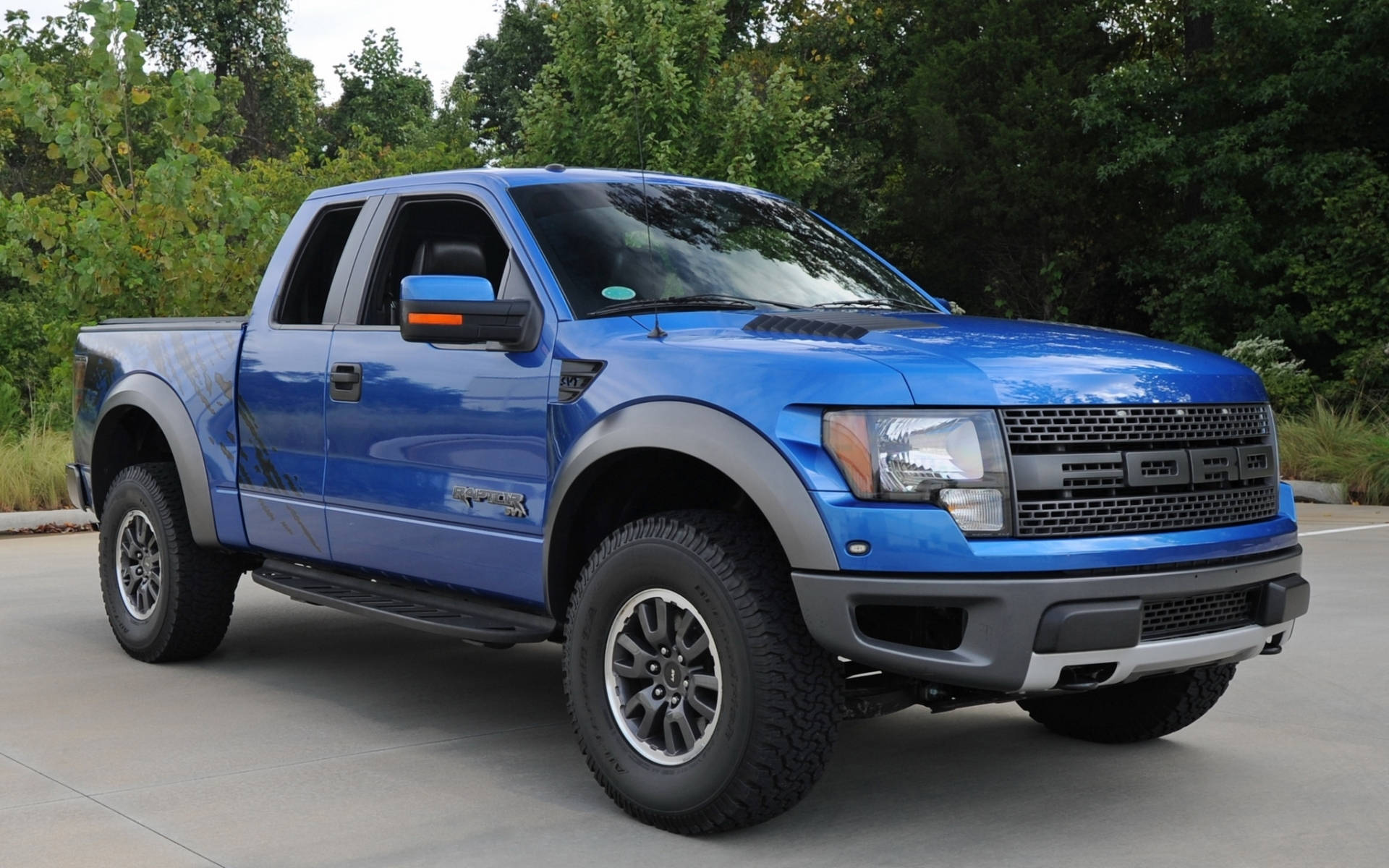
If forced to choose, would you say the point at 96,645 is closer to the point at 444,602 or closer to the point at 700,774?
the point at 444,602

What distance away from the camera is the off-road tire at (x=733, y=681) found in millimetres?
4105

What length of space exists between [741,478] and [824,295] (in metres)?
1.47

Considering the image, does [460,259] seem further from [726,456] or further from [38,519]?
[38,519]

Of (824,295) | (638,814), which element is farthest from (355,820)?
(824,295)

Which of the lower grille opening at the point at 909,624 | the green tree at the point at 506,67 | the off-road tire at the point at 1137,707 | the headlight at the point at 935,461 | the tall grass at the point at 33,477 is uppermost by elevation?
the green tree at the point at 506,67

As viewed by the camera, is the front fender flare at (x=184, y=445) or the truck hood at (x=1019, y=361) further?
the front fender flare at (x=184, y=445)

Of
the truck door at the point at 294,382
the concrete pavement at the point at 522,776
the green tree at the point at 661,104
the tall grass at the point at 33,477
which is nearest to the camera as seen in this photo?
the concrete pavement at the point at 522,776

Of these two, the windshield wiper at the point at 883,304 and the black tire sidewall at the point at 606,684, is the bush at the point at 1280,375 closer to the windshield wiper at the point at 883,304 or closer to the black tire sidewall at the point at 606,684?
the windshield wiper at the point at 883,304

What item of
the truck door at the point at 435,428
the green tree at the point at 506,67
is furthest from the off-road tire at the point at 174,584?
the green tree at the point at 506,67

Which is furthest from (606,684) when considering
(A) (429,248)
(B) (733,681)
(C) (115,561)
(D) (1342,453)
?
(D) (1342,453)

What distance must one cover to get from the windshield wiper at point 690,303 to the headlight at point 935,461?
1.13 metres

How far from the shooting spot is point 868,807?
4.67m

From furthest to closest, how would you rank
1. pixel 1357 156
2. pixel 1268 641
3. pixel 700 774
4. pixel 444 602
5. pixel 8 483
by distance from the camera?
pixel 1357 156
pixel 8 483
pixel 444 602
pixel 1268 641
pixel 700 774

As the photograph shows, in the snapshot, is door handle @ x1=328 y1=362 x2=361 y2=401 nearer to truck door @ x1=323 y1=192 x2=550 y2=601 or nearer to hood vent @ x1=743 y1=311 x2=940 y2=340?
truck door @ x1=323 y1=192 x2=550 y2=601
